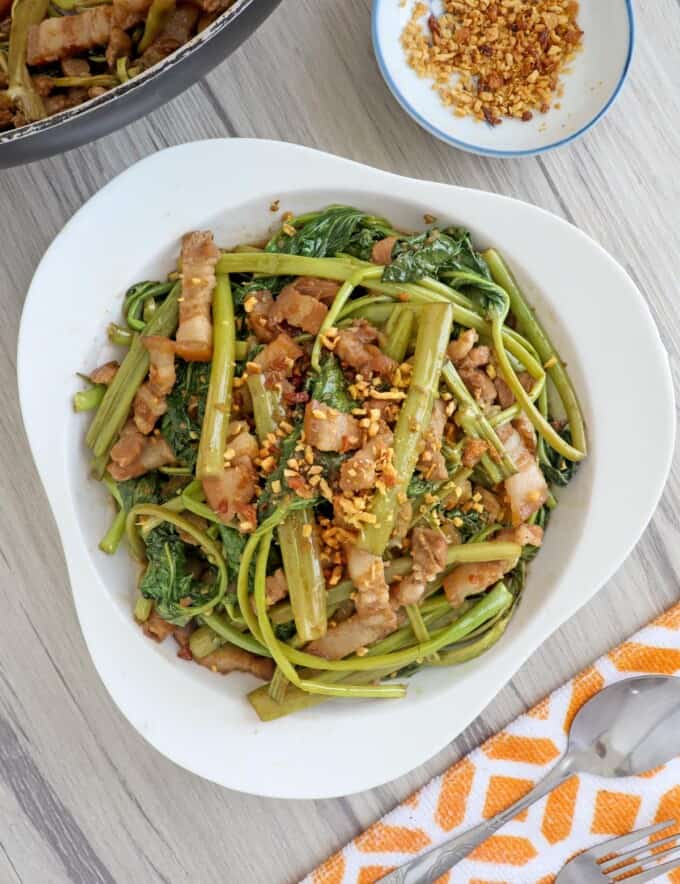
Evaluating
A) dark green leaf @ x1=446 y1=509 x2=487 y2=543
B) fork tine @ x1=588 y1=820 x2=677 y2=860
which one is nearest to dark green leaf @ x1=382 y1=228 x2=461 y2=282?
dark green leaf @ x1=446 y1=509 x2=487 y2=543

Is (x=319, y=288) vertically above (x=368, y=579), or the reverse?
(x=319, y=288)

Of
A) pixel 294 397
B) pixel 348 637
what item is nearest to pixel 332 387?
pixel 294 397

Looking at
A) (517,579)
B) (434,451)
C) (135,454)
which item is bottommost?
(517,579)

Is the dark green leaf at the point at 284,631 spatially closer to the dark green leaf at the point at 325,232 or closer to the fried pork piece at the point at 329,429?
the fried pork piece at the point at 329,429

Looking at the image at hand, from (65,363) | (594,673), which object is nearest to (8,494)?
(65,363)

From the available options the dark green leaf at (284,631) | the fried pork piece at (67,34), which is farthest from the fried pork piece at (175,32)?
the dark green leaf at (284,631)

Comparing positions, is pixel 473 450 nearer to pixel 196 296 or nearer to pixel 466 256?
pixel 466 256

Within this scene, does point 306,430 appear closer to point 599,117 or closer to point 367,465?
point 367,465

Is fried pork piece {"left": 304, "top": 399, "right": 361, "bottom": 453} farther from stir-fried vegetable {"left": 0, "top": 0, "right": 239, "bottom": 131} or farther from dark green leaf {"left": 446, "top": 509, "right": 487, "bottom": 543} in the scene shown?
stir-fried vegetable {"left": 0, "top": 0, "right": 239, "bottom": 131}
